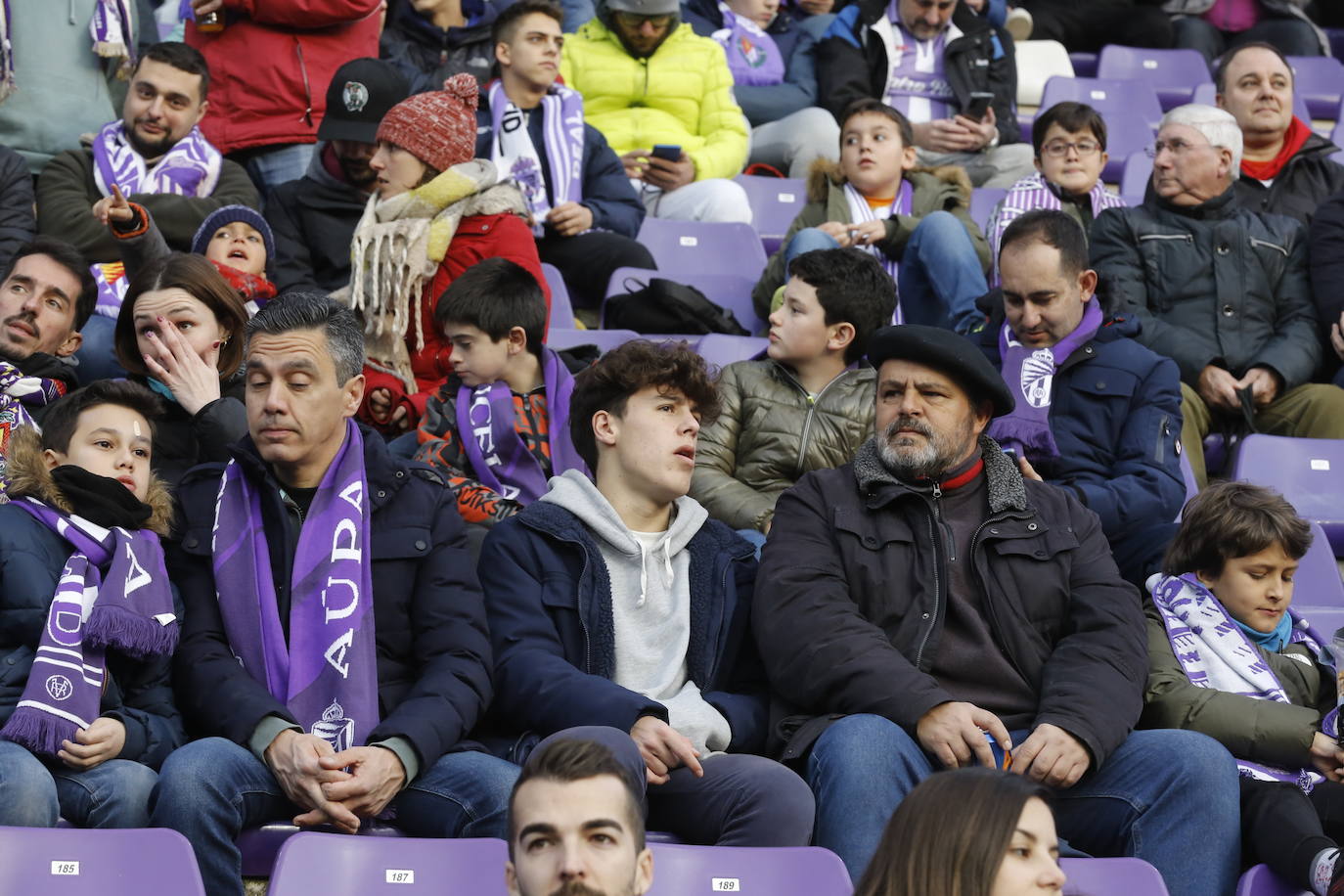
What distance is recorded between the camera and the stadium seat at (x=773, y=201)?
23.2ft

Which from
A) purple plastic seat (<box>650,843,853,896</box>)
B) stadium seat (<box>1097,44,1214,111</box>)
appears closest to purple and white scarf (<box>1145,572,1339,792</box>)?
purple plastic seat (<box>650,843,853,896</box>)

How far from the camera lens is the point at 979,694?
3.57 metres

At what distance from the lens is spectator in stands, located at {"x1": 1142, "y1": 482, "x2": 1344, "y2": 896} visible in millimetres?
3455

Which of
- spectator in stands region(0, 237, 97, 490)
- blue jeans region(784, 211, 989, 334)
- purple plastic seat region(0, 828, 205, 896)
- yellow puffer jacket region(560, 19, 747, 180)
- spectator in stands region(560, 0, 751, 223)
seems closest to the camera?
purple plastic seat region(0, 828, 205, 896)

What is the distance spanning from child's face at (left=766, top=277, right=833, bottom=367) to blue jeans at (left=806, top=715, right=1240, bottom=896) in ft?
5.12

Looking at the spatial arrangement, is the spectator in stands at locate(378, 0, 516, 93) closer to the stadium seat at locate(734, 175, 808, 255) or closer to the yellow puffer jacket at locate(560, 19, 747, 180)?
the yellow puffer jacket at locate(560, 19, 747, 180)

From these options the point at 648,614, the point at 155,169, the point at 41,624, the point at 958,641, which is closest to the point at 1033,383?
the point at 958,641

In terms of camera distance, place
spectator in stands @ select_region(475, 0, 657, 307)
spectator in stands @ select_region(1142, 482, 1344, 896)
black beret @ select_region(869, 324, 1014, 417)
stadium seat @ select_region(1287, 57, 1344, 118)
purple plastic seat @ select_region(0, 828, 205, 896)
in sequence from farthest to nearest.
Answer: stadium seat @ select_region(1287, 57, 1344, 118), spectator in stands @ select_region(475, 0, 657, 307), black beret @ select_region(869, 324, 1014, 417), spectator in stands @ select_region(1142, 482, 1344, 896), purple plastic seat @ select_region(0, 828, 205, 896)

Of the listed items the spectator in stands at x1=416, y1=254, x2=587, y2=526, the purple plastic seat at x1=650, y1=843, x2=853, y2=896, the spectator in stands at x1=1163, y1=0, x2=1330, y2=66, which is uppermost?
the spectator in stands at x1=1163, y1=0, x2=1330, y2=66

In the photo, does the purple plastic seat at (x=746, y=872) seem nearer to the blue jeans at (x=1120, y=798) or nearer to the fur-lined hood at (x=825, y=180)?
the blue jeans at (x=1120, y=798)

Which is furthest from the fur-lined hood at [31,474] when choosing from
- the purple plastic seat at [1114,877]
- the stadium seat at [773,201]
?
the stadium seat at [773,201]

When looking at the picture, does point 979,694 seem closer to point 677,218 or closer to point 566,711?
point 566,711

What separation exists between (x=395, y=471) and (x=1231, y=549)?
180 cm

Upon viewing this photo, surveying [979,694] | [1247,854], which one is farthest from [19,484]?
[1247,854]
